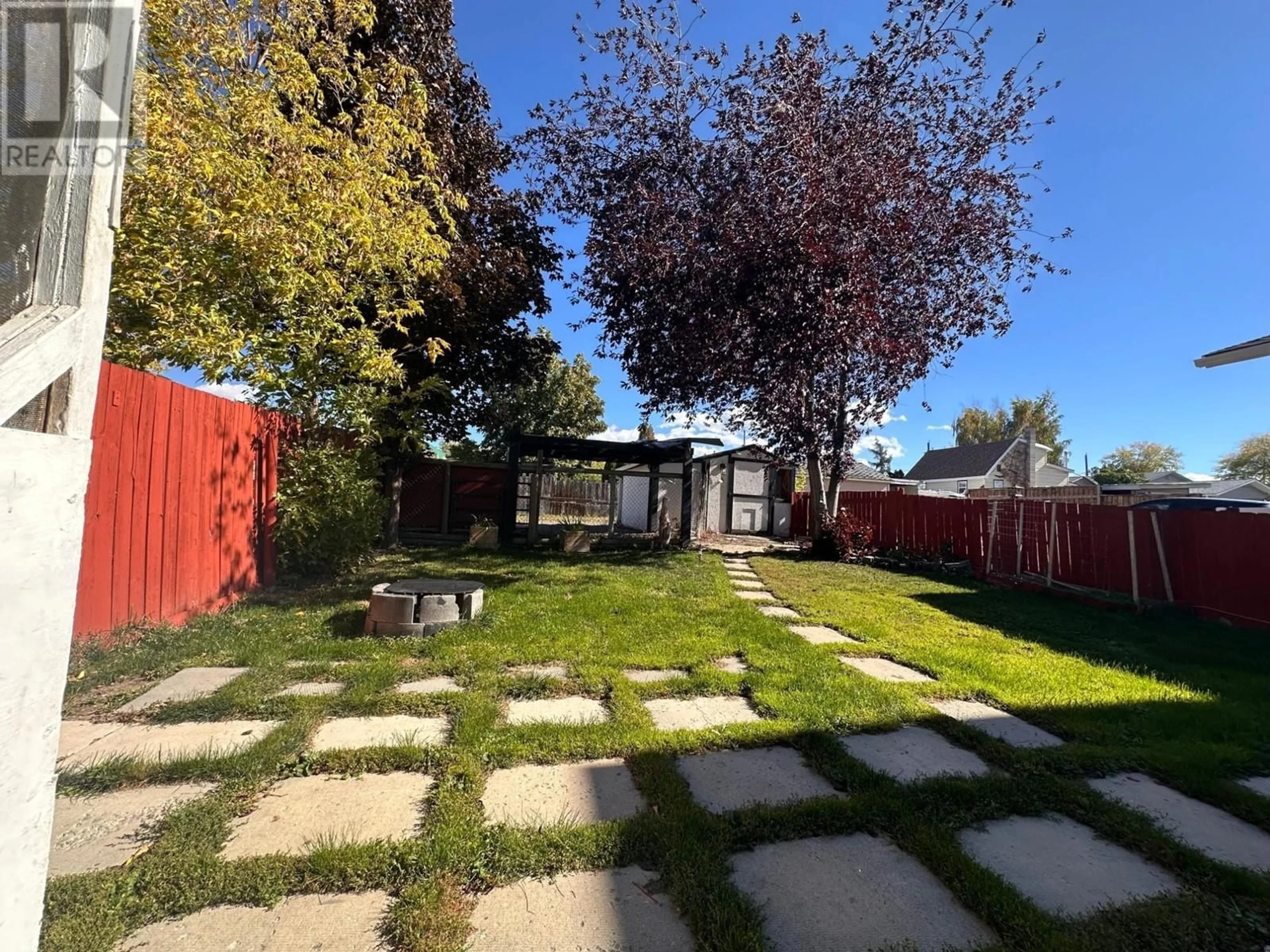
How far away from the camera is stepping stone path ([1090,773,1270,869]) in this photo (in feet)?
6.63

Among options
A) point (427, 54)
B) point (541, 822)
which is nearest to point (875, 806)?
point (541, 822)

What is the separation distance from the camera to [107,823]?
75.2 inches

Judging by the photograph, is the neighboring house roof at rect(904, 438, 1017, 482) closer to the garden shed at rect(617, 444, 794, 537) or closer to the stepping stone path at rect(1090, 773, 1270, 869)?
the garden shed at rect(617, 444, 794, 537)

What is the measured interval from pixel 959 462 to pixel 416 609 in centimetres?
3065

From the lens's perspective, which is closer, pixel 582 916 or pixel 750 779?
pixel 582 916

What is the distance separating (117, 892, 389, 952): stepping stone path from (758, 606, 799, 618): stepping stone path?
4422mm

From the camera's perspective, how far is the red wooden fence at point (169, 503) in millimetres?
3455

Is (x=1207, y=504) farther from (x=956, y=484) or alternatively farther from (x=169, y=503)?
(x=956, y=484)

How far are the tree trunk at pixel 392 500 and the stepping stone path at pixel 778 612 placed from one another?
6.47 metres

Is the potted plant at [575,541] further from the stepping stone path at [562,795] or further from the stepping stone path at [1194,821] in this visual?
the stepping stone path at [1194,821]

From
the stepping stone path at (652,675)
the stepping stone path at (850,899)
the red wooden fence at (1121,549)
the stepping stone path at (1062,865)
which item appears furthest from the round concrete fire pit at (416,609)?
the red wooden fence at (1121,549)

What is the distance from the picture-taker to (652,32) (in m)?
9.05

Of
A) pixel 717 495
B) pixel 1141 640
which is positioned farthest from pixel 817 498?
pixel 1141 640

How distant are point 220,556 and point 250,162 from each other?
10.6 ft
